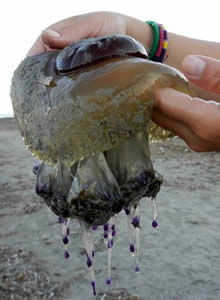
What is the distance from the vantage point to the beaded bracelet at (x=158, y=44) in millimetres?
2393

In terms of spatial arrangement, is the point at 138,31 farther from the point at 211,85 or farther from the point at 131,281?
the point at 131,281

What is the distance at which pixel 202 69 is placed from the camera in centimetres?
126

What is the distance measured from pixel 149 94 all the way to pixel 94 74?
195 millimetres

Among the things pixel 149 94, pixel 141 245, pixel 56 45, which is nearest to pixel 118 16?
pixel 56 45

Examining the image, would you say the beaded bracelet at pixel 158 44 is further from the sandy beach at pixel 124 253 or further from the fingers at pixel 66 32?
the sandy beach at pixel 124 253

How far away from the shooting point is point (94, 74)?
1.13m

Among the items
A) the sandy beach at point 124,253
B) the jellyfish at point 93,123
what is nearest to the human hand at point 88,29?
the jellyfish at point 93,123

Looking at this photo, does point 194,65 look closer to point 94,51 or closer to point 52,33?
point 94,51

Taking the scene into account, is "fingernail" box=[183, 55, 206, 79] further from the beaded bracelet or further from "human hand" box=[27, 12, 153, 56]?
the beaded bracelet

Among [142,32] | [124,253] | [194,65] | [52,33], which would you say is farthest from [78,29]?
[124,253]

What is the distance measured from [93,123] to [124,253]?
3167mm

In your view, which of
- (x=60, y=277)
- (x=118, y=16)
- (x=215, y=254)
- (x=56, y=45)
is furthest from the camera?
(x=215, y=254)

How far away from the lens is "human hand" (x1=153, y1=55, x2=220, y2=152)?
1149mm

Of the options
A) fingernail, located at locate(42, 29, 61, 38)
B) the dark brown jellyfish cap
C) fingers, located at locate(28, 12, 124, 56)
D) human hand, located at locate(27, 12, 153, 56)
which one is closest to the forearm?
human hand, located at locate(27, 12, 153, 56)
